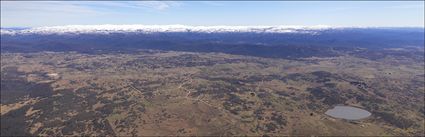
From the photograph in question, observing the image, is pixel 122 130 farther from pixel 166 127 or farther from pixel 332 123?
pixel 332 123


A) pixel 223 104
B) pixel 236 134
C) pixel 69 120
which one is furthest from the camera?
pixel 223 104

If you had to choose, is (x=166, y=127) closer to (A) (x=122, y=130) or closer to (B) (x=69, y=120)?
(A) (x=122, y=130)

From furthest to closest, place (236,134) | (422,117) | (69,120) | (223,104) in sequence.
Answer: (223,104) < (422,117) < (69,120) < (236,134)

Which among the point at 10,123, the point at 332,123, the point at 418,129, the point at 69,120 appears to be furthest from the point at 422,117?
the point at 10,123

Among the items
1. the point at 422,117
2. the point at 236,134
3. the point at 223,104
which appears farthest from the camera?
the point at 223,104

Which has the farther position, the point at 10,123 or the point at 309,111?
the point at 309,111

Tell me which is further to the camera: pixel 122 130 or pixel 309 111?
pixel 309 111

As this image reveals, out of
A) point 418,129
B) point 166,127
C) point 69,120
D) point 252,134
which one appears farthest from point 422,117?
point 69,120

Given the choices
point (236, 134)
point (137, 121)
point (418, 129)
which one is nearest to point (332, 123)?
point (418, 129)
